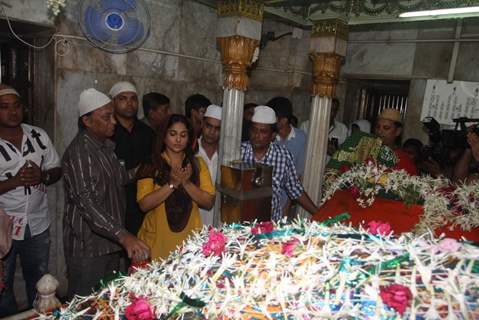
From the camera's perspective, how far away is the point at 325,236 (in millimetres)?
1524

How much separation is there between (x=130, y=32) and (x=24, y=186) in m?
2.01

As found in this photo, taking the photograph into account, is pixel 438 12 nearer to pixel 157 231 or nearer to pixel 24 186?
pixel 157 231

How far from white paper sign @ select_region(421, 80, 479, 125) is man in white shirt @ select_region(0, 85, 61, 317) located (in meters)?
5.64

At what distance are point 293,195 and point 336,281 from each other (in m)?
2.34

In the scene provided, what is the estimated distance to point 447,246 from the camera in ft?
4.05

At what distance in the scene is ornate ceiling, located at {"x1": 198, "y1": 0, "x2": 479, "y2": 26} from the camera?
11.0 ft

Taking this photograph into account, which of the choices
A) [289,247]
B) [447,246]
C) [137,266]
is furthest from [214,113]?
[447,246]

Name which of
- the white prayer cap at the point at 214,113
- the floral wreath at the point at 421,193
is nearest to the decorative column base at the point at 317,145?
the floral wreath at the point at 421,193

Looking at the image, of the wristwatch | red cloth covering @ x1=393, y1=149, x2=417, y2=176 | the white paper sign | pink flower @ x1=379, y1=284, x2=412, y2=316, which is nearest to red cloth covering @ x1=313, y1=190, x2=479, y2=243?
red cloth covering @ x1=393, y1=149, x2=417, y2=176

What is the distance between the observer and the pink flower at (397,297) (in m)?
1.04

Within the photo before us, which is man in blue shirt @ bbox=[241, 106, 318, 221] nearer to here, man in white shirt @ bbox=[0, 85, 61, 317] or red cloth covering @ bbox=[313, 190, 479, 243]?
red cloth covering @ bbox=[313, 190, 479, 243]

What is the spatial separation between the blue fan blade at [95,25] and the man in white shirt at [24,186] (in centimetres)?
115

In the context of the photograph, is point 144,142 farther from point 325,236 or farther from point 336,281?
point 336,281

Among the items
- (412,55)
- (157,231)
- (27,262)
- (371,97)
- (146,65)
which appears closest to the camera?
(157,231)
